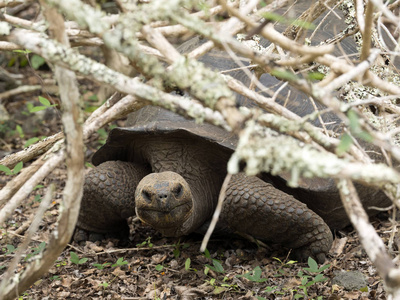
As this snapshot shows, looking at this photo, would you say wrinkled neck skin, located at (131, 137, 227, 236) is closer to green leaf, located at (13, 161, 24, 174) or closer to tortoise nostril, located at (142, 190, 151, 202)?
tortoise nostril, located at (142, 190, 151, 202)

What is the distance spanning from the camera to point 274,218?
3.60m

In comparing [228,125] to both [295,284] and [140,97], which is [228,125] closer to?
[140,97]

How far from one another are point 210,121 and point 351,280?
186 centimetres

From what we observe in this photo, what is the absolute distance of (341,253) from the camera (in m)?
3.78

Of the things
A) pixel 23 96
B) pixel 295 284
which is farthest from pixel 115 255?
pixel 23 96

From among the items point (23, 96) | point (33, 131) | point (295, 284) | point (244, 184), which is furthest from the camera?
point (23, 96)

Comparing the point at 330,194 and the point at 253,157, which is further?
the point at 330,194

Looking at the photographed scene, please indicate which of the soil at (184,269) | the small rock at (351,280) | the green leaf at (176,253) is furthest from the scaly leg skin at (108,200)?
the small rock at (351,280)

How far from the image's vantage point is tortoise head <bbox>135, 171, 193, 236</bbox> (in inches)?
131

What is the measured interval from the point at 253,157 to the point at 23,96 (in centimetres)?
592

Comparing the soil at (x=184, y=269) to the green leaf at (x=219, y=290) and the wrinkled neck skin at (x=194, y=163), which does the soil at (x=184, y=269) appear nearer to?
the green leaf at (x=219, y=290)

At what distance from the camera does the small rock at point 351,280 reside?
10.1 ft

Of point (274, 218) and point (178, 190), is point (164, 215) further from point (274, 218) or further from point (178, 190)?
point (274, 218)

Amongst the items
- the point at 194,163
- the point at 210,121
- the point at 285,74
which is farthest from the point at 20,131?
the point at 285,74
